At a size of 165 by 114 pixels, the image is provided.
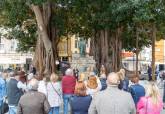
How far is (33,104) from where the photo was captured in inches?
381

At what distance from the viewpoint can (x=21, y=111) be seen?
9719 millimetres

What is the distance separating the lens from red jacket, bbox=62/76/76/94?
1662 centimetres

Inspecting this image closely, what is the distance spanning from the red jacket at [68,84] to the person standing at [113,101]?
8.37 metres

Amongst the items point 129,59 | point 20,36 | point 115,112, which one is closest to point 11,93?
point 115,112

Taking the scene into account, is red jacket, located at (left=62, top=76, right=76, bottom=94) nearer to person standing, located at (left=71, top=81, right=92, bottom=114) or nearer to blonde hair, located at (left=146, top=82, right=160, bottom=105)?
person standing, located at (left=71, top=81, right=92, bottom=114)

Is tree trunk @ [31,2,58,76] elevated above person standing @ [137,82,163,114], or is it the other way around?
tree trunk @ [31,2,58,76]

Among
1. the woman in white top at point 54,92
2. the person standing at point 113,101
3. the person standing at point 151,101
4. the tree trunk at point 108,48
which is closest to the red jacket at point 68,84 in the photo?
the woman in white top at point 54,92

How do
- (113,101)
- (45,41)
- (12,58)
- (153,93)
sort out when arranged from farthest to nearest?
(12,58) < (45,41) < (153,93) < (113,101)

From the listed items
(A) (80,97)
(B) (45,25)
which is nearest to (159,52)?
(B) (45,25)

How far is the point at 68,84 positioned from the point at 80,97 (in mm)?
5911

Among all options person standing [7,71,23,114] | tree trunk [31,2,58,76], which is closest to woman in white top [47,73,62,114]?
person standing [7,71,23,114]

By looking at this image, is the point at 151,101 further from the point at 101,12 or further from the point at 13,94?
the point at 101,12

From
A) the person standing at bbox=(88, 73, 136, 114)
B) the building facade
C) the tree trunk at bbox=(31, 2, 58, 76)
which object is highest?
the tree trunk at bbox=(31, 2, 58, 76)

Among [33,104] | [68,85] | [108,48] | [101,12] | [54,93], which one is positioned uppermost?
[101,12]
